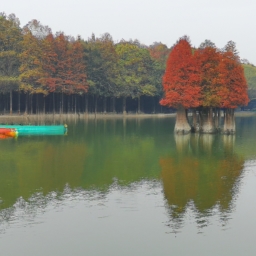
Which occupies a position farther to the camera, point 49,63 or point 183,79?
point 49,63

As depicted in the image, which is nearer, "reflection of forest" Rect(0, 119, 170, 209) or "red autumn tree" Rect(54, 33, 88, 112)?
"reflection of forest" Rect(0, 119, 170, 209)

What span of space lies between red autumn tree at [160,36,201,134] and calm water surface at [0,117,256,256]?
48.8 ft

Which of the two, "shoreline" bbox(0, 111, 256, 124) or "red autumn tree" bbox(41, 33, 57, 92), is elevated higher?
"red autumn tree" bbox(41, 33, 57, 92)

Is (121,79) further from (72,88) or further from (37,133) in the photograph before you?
(37,133)

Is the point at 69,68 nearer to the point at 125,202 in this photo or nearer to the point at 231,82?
the point at 231,82

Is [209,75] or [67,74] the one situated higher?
[67,74]

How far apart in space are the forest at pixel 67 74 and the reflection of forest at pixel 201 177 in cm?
2737

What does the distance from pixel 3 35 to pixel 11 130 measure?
1347 inches

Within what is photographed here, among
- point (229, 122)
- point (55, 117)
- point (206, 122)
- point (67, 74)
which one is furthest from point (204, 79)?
point (55, 117)

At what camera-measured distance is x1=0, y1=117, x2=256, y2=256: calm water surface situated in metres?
17.2

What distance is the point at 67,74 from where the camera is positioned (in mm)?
84188

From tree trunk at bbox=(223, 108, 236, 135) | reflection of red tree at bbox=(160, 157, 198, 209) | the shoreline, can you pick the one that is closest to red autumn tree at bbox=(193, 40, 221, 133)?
tree trunk at bbox=(223, 108, 236, 135)

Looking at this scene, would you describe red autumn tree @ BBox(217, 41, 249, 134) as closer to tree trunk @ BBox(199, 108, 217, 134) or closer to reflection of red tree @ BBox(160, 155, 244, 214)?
tree trunk @ BBox(199, 108, 217, 134)

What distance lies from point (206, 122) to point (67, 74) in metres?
34.5
